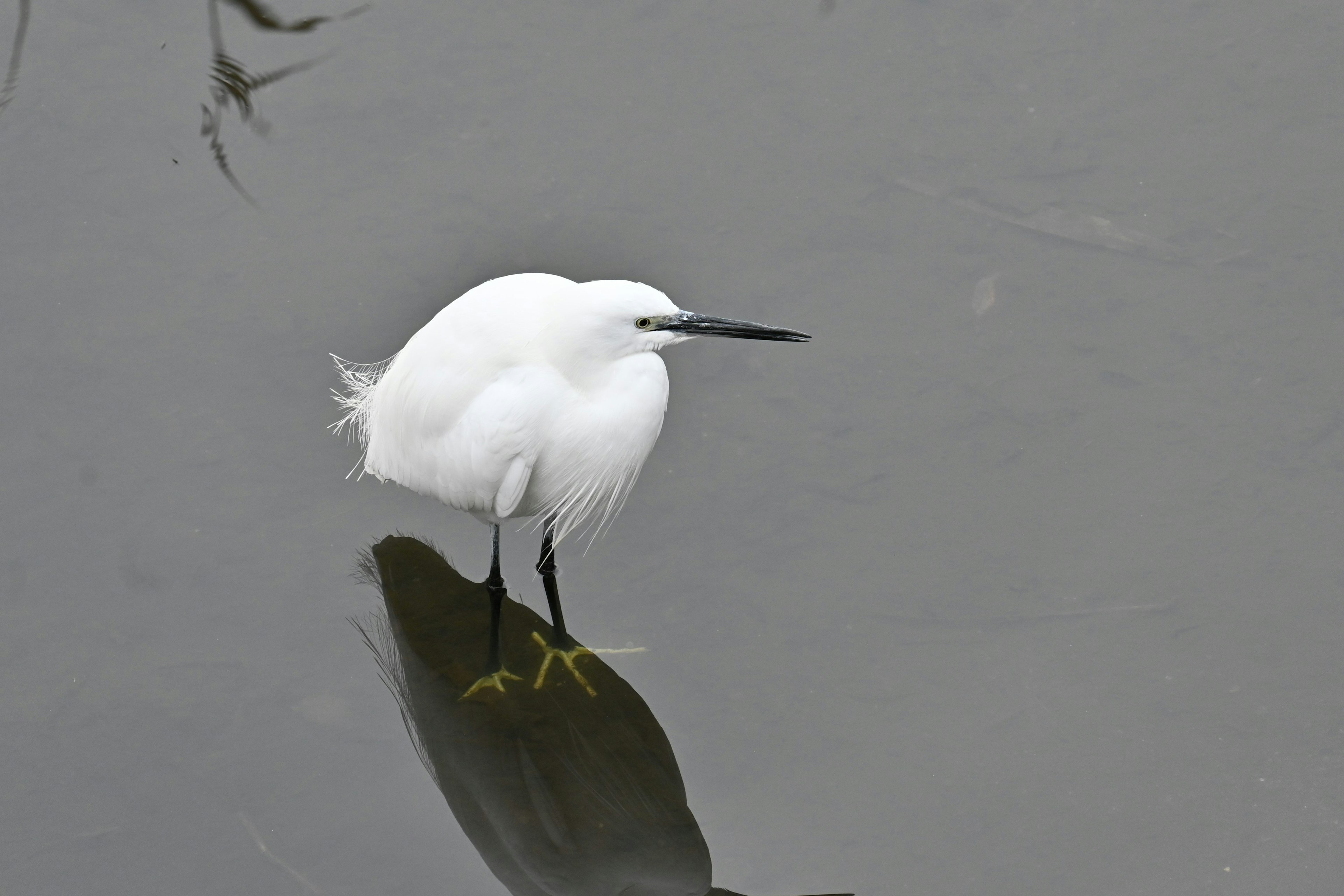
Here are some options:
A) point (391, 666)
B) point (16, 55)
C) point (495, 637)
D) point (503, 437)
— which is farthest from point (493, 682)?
point (16, 55)

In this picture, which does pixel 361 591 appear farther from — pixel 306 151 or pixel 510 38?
pixel 510 38

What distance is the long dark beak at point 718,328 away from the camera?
266 centimetres

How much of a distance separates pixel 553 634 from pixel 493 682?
0.16 meters

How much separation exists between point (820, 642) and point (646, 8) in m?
2.08

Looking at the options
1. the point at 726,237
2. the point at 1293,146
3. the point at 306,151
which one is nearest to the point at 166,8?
the point at 306,151

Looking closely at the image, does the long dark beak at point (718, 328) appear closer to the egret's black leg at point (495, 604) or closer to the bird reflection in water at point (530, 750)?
the egret's black leg at point (495, 604)

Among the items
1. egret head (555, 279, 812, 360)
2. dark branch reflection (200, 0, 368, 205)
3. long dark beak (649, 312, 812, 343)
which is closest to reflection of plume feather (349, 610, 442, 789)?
egret head (555, 279, 812, 360)

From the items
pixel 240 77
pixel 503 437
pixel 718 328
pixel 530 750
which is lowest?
pixel 530 750

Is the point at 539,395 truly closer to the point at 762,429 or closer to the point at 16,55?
the point at 762,429

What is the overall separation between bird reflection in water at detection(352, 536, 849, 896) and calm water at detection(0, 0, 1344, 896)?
47mm

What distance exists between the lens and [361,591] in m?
3.05

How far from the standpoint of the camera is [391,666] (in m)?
2.95

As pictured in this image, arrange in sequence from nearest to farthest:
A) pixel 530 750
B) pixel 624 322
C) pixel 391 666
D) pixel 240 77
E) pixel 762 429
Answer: pixel 624 322 → pixel 530 750 → pixel 391 666 → pixel 762 429 → pixel 240 77

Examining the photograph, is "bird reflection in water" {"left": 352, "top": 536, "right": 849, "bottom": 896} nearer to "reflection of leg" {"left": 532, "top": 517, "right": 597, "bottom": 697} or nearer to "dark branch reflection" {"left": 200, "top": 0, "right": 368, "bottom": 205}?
"reflection of leg" {"left": 532, "top": 517, "right": 597, "bottom": 697}
